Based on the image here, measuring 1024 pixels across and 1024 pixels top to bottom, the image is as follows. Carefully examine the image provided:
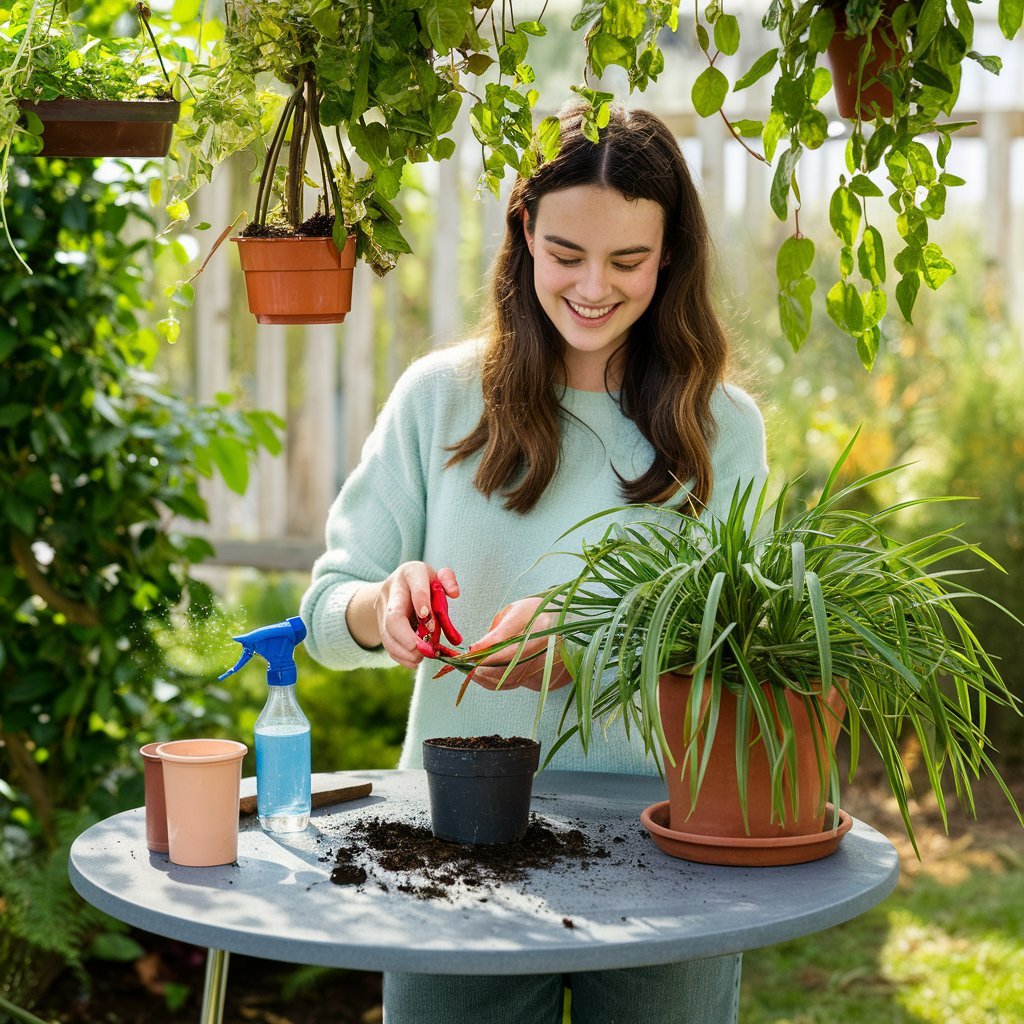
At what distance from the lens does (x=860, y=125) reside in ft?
4.12

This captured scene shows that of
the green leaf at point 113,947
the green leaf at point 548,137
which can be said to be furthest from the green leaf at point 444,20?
the green leaf at point 113,947

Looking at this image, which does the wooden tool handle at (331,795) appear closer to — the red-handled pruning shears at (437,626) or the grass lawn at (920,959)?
the red-handled pruning shears at (437,626)

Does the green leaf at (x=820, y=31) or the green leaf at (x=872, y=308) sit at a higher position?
the green leaf at (x=820, y=31)

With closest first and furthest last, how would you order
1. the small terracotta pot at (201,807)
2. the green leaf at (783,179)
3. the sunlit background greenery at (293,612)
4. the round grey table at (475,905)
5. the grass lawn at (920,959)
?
the round grey table at (475,905) → the green leaf at (783,179) → the small terracotta pot at (201,807) → the sunlit background greenery at (293,612) → the grass lawn at (920,959)

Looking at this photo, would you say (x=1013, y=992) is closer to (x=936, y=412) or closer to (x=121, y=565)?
(x=936, y=412)

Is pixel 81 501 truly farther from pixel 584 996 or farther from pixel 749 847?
pixel 749 847

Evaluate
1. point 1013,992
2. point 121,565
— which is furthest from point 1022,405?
point 121,565

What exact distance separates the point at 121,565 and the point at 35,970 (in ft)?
2.69

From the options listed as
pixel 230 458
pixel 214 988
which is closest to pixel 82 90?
pixel 214 988

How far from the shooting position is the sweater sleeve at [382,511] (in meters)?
1.96

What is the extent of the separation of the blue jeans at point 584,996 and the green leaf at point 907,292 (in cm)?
83

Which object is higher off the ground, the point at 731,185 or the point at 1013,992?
the point at 731,185

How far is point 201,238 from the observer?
3734 mm

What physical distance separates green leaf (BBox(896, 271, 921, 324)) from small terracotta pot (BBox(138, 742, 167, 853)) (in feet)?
2.76
